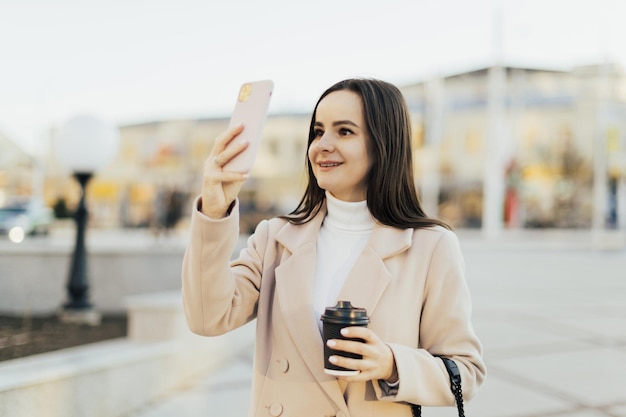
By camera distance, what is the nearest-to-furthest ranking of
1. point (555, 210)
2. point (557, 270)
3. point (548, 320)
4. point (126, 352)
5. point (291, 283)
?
point (291, 283)
point (126, 352)
point (548, 320)
point (557, 270)
point (555, 210)

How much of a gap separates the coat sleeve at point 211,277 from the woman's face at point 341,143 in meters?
0.30

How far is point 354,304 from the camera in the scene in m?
1.56

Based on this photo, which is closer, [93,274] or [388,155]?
[388,155]

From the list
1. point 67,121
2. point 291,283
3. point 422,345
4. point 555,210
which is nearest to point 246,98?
point 291,283

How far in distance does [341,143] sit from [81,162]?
19.7 ft

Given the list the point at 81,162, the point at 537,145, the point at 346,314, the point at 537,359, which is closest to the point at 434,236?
the point at 346,314

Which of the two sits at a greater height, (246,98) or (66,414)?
(246,98)

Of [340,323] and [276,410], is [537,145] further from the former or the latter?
[340,323]

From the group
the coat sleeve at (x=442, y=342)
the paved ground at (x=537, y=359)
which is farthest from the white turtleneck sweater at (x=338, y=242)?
the paved ground at (x=537, y=359)

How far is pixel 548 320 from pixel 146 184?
3704 centimetres

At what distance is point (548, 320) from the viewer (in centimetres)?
673

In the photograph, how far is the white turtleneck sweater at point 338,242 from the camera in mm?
1656

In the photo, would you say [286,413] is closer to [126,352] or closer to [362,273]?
[362,273]

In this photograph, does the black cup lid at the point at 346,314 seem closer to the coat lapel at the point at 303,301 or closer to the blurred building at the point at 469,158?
the coat lapel at the point at 303,301
